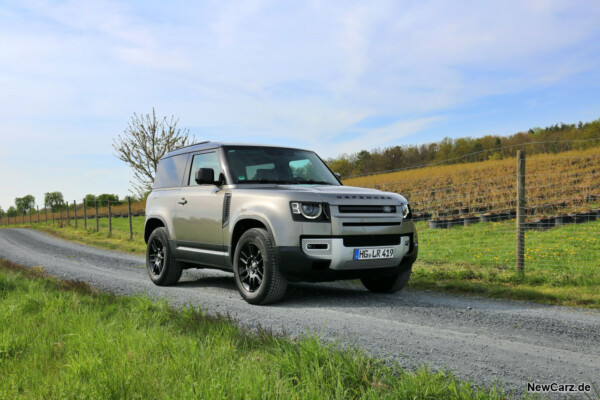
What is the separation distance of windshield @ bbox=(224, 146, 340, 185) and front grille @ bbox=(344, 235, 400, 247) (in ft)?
4.49

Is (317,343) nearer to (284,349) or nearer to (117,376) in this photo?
(284,349)

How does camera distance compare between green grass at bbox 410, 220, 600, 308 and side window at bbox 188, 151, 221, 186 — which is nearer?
green grass at bbox 410, 220, 600, 308

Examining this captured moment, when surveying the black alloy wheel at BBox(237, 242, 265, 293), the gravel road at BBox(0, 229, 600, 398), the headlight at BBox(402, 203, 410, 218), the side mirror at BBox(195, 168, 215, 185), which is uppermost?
the side mirror at BBox(195, 168, 215, 185)

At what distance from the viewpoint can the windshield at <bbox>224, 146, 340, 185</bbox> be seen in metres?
6.55

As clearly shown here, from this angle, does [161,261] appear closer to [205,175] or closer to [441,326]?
[205,175]

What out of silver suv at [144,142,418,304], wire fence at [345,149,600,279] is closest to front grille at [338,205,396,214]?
silver suv at [144,142,418,304]

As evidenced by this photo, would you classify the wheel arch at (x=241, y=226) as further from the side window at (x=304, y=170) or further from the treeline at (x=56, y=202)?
the treeline at (x=56, y=202)

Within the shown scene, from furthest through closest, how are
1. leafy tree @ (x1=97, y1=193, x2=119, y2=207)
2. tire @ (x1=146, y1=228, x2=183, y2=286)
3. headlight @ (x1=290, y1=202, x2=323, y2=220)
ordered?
leafy tree @ (x1=97, y1=193, x2=119, y2=207)
tire @ (x1=146, y1=228, x2=183, y2=286)
headlight @ (x1=290, y1=202, x2=323, y2=220)

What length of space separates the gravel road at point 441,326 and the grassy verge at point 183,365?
0.51 metres

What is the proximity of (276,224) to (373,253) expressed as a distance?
1231 mm

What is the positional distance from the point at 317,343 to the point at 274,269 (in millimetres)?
2369

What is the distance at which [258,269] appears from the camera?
5793 mm

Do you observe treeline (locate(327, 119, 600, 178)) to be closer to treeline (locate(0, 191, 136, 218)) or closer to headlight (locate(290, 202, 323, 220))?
treeline (locate(0, 191, 136, 218))

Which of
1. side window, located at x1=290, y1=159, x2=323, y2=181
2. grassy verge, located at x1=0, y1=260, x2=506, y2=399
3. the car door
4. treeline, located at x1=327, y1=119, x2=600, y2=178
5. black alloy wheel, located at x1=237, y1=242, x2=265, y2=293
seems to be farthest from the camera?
treeline, located at x1=327, y1=119, x2=600, y2=178
